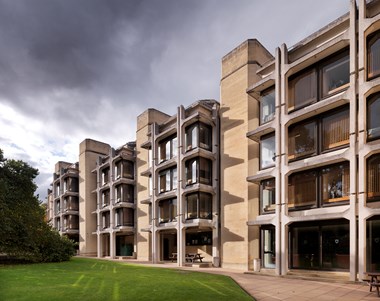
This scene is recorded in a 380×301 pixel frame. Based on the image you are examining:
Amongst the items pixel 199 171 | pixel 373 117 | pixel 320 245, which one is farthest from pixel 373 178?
pixel 199 171

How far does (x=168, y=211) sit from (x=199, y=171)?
676 cm

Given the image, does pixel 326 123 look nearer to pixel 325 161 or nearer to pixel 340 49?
pixel 325 161

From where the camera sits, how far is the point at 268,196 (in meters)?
21.1

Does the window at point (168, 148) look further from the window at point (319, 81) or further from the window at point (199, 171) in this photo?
the window at point (319, 81)

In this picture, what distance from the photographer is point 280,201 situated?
19.1m

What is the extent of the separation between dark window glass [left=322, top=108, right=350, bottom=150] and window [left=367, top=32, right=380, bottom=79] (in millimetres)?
2347

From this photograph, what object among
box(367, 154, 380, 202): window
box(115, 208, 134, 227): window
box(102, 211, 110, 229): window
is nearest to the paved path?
box(367, 154, 380, 202): window

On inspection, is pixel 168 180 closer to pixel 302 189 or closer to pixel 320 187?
pixel 302 189

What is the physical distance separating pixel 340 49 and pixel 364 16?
1977 mm

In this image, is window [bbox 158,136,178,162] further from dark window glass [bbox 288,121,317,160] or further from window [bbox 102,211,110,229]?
window [bbox 102,211,110,229]

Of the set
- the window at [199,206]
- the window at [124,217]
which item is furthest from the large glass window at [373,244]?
the window at [124,217]

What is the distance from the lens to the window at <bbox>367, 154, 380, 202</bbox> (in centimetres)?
1516

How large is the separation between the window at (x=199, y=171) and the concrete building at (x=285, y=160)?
0.10 metres

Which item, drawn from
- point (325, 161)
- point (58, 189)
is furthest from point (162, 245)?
point (58, 189)
